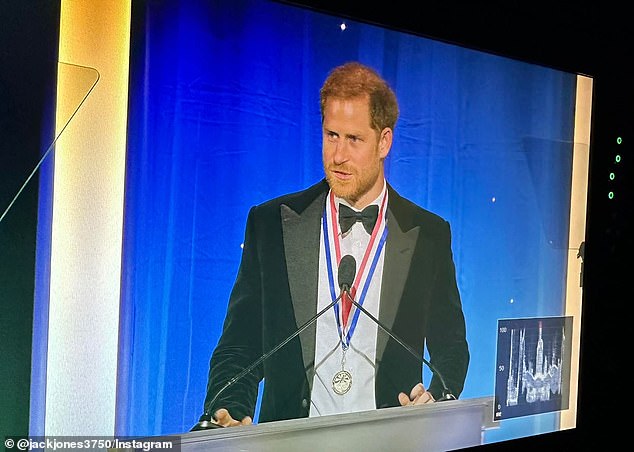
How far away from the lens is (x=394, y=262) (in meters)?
2.55

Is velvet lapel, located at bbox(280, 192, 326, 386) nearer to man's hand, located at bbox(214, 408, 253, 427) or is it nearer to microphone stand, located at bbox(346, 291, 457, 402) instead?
microphone stand, located at bbox(346, 291, 457, 402)

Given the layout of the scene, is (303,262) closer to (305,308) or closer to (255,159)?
(305,308)

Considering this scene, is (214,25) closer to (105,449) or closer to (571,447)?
(105,449)

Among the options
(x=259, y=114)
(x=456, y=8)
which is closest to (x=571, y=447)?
(x=456, y=8)

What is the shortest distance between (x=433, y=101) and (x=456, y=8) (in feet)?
1.54

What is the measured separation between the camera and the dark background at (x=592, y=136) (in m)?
1.83

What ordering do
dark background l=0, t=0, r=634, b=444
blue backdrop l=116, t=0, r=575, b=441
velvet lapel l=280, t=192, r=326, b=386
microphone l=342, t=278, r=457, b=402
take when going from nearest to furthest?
dark background l=0, t=0, r=634, b=444
blue backdrop l=116, t=0, r=575, b=441
velvet lapel l=280, t=192, r=326, b=386
microphone l=342, t=278, r=457, b=402

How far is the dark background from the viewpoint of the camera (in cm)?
183

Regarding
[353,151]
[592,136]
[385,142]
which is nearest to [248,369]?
[353,151]

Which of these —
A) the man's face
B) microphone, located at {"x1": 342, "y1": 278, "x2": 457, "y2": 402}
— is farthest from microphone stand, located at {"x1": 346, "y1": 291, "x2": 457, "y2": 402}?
the man's face

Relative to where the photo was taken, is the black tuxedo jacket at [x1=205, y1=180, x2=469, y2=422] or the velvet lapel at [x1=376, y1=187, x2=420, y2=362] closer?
the black tuxedo jacket at [x1=205, y1=180, x2=469, y2=422]

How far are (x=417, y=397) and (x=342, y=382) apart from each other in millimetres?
325

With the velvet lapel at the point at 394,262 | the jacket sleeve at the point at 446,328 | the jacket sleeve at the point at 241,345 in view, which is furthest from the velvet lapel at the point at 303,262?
the jacket sleeve at the point at 446,328

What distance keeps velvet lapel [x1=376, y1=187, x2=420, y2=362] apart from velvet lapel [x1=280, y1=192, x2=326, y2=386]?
0.86ft
